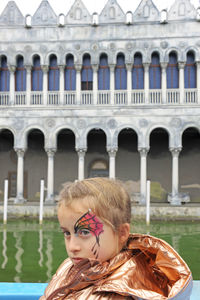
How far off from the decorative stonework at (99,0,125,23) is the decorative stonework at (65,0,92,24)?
0.80 m

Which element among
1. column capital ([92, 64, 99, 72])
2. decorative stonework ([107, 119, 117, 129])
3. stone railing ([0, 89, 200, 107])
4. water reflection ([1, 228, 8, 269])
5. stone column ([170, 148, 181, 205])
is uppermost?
column capital ([92, 64, 99, 72])

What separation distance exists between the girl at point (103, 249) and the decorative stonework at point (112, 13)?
1881 centimetres

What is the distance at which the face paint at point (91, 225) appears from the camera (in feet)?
5.03

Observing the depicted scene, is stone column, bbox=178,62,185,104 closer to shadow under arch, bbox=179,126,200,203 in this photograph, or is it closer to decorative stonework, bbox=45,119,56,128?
shadow under arch, bbox=179,126,200,203

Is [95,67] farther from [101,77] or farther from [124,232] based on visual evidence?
[124,232]

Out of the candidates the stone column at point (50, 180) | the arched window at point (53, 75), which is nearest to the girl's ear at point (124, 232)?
the stone column at point (50, 180)

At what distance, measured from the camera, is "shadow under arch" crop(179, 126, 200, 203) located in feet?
67.1

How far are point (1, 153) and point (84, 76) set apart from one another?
740cm

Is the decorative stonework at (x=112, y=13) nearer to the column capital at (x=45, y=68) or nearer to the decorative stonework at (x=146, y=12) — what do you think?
the decorative stonework at (x=146, y=12)

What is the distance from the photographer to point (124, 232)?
1.61m

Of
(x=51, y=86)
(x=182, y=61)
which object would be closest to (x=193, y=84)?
(x=182, y=61)

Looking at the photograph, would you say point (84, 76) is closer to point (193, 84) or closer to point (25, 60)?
point (25, 60)

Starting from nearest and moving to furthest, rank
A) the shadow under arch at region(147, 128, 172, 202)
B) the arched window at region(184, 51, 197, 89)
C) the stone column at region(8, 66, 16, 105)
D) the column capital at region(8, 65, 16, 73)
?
1. the arched window at region(184, 51, 197, 89)
2. the stone column at region(8, 66, 16, 105)
3. the column capital at region(8, 65, 16, 73)
4. the shadow under arch at region(147, 128, 172, 202)

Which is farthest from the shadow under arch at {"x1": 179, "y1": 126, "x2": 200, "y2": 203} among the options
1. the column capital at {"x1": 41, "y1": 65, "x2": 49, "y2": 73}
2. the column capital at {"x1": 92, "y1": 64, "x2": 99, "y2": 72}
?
the column capital at {"x1": 41, "y1": 65, "x2": 49, "y2": 73}
